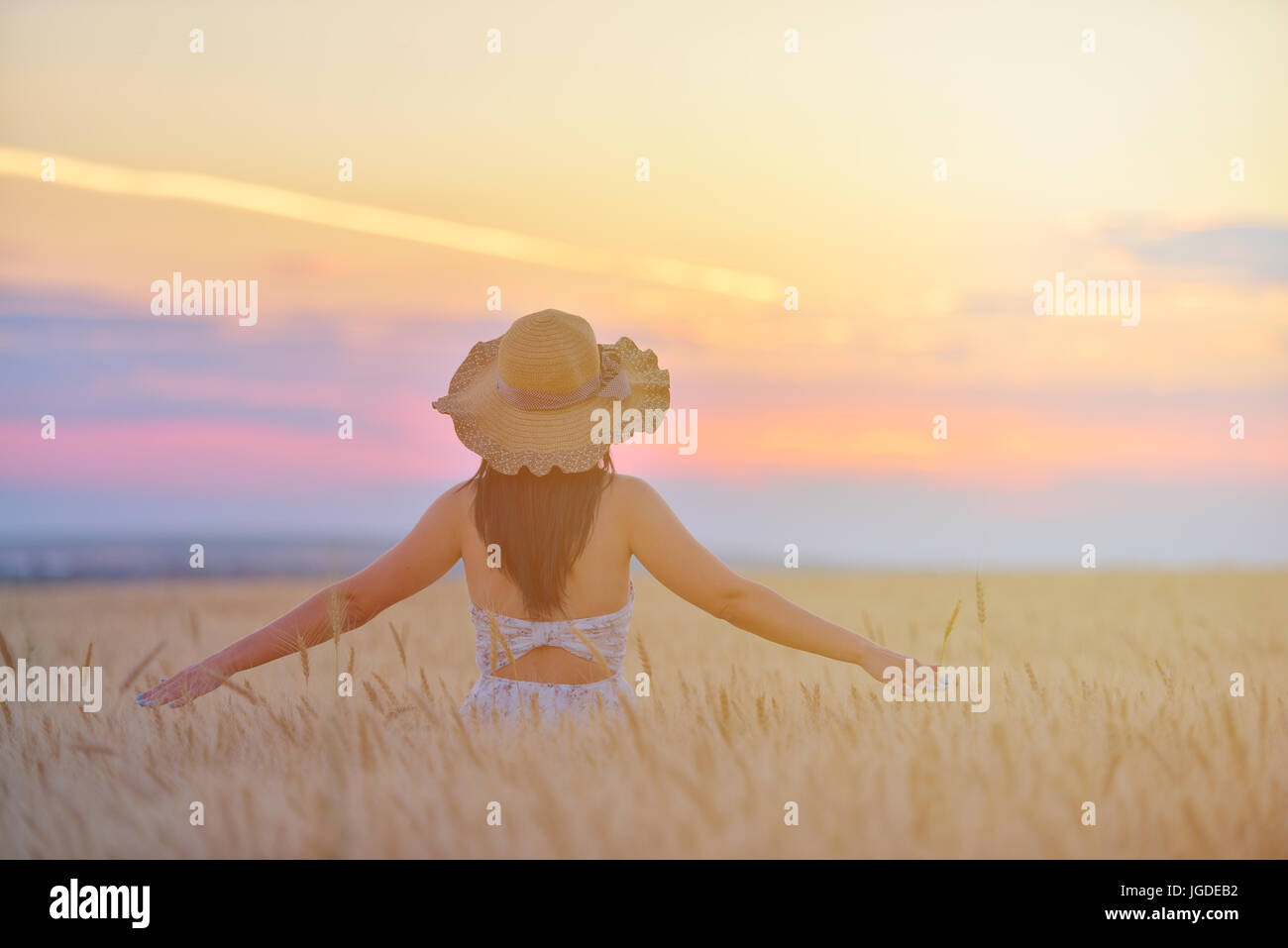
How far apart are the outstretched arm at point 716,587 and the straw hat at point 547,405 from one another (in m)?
0.19

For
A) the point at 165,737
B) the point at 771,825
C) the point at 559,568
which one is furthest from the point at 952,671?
the point at 165,737

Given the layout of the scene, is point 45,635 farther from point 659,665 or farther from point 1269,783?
point 1269,783

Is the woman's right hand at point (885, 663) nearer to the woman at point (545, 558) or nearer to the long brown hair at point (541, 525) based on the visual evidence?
the woman at point (545, 558)

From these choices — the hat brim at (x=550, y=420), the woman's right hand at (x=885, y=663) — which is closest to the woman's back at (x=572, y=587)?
→ the hat brim at (x=550, y=420)

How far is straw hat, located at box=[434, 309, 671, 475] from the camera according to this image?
3.34 metres

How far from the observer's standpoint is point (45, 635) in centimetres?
536

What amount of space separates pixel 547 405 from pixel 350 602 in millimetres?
826

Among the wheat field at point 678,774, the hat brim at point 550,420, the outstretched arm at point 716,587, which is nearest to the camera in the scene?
the wheat field at point 678,774

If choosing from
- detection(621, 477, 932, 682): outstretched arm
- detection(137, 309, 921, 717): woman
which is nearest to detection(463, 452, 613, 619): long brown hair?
detection(137, 309, 921, 717): woman

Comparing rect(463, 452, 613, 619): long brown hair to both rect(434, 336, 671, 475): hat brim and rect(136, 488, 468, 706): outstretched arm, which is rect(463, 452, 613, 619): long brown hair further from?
rect(136, 488, 468, 706): outstretched arm

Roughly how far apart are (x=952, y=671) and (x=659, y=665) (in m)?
2.33

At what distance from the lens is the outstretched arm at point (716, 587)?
3.20 m

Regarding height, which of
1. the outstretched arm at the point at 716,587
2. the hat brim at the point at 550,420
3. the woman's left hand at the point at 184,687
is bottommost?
the woman's left hand at the point at 184,687

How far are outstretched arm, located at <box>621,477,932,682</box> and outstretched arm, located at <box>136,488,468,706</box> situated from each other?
1.78ft
